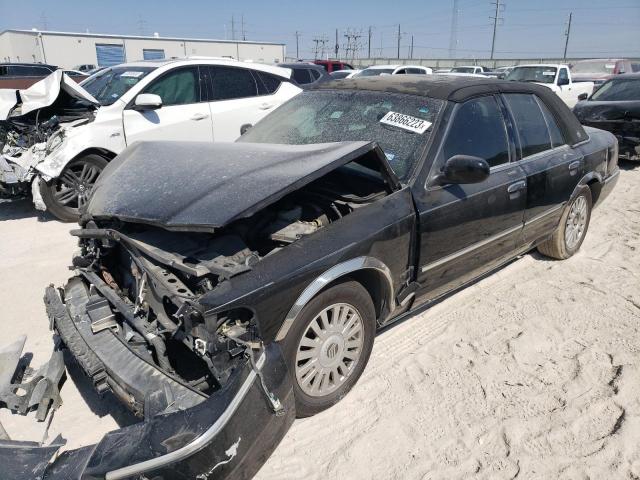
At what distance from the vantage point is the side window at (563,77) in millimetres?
14427

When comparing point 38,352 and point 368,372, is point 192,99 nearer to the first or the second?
point 38,352

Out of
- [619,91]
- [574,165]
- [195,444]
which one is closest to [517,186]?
[574,165]

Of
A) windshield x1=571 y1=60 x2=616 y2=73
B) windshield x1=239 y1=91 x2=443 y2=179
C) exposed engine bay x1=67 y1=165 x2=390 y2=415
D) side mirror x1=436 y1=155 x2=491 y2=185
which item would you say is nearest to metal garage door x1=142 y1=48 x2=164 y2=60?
windshield x1=571 y1=60 x2=616 y2=73

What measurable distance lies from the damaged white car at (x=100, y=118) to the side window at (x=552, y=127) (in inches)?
129

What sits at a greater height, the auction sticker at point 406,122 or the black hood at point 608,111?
the auction sticker at point 406,122

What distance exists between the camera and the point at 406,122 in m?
3.21

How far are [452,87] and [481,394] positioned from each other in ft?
6.77

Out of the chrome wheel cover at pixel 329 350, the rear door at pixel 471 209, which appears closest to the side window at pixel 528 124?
the rear door at pixel 471 209

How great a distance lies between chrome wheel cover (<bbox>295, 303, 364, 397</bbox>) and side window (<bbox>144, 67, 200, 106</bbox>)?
4.94 meters

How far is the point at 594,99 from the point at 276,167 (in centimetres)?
932

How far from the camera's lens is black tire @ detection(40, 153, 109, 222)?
5758mm

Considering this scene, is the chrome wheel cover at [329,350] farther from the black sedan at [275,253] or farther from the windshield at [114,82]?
the windshield at [114,82]

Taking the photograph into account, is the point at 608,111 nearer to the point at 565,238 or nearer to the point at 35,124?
the point at 565,238

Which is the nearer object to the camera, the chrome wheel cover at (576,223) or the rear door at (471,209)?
the rear door at (471,209)
